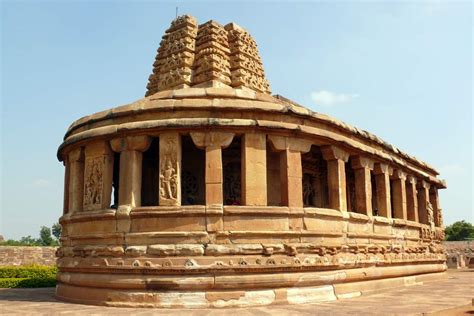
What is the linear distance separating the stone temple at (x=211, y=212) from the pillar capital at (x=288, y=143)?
24 mm

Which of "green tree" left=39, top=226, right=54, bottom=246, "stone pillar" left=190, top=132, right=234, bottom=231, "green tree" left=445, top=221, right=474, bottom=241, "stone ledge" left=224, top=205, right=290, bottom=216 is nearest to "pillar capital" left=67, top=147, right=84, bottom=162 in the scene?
"stone pillar" left=190, top=132, right=234, bottom=231

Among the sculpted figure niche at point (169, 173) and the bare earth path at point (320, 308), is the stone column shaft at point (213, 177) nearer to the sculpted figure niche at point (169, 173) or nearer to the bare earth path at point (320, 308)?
the sculpted figure niche at point (169, 173)

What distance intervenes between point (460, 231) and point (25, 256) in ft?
228

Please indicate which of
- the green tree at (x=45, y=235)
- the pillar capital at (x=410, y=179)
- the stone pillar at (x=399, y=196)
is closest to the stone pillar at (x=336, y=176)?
the stone pillar at (x=399, y=196)

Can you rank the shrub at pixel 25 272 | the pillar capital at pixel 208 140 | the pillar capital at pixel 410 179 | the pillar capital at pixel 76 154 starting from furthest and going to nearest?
1. the shrub at pixel 25 272
2. the pillar capital at pixel 410 179
3. the pillar capital at pixel 76 154
4. the pillar capital at pixel 208 140

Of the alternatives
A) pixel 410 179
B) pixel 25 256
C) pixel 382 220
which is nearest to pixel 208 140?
pixel 382 220

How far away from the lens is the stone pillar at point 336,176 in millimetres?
11211

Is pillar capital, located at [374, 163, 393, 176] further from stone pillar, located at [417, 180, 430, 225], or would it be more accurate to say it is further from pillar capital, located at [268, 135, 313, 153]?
stone pillar, located at [417, 180, 430, 225]

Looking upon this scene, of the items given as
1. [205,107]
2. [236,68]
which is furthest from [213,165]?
[236,68]

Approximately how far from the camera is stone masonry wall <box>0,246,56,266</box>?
80.1ft

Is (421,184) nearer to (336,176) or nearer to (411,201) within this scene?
(411,201)

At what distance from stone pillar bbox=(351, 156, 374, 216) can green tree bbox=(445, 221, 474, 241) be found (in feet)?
229

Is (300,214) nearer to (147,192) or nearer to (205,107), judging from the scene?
(205,107)

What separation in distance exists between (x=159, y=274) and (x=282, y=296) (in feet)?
8.18
